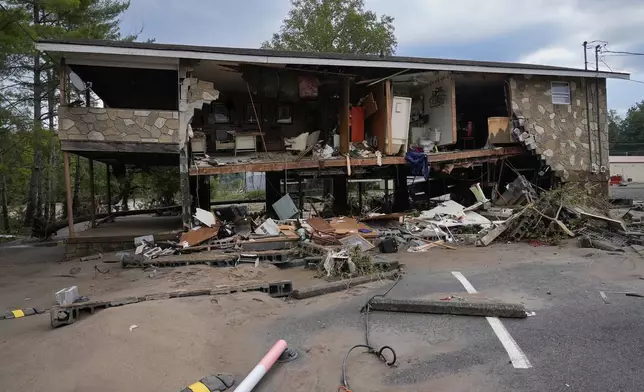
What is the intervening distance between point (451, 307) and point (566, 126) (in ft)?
42.5

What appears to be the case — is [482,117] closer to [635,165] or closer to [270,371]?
[270,371]

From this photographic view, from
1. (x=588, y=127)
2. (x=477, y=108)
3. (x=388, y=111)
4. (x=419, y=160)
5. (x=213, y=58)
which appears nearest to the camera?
(x=213, y=58)

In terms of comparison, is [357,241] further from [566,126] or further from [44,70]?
[44,70]

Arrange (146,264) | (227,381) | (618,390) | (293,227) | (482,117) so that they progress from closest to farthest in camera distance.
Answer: (618,390) → (227,381) → (146,264) → (293,227) → (482,117)

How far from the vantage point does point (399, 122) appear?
14.4 meters

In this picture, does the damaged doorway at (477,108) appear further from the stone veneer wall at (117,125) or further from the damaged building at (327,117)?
the stone veneer wall at (117,125)

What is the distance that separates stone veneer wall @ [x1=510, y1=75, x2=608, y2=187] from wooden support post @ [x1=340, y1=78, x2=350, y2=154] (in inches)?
229

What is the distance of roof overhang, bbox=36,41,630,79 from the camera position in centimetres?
1088

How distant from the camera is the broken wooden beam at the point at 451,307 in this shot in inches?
215

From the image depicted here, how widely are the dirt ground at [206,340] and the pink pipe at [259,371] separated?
179 millimetres

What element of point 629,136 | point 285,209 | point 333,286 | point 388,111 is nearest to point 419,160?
point 388,111

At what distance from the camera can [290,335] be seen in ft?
17.6

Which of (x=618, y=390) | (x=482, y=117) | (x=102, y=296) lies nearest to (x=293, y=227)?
(x=102, y=296)

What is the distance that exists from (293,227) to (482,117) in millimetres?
10815
